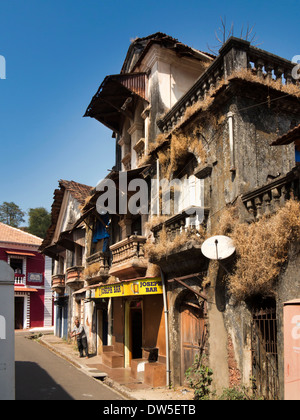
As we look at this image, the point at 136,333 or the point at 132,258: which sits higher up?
the point at 132,258

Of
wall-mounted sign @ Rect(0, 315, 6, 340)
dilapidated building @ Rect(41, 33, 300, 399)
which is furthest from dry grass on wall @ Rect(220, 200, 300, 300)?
wall-mounted sign @ Rect(0, 315, 6, 340)

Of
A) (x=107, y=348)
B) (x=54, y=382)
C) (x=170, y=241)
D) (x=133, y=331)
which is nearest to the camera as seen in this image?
(x=170, y=241)

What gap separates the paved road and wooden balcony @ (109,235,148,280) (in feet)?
12.1

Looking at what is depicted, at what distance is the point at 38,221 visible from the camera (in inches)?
2330

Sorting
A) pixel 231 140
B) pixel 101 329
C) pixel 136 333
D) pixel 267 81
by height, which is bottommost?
pixel 101 329

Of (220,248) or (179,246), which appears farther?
(179,246)

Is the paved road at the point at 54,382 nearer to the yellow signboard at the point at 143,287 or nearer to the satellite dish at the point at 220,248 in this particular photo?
the yellow signboard at the point at 143,287

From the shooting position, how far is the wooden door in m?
11.2

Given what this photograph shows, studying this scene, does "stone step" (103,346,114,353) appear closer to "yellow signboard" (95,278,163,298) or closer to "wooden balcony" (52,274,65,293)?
"yellow signboard" (95,278,163,298)

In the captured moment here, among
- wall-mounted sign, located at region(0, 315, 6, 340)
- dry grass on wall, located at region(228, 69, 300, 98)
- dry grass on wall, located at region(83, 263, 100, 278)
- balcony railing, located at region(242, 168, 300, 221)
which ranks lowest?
wall-mounted sign, located at region(0, 315, 6, 340)

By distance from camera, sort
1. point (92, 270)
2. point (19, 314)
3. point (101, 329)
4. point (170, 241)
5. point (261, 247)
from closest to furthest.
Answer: point (261, 247) → point (170, 241) → point (92, 270) → point (101, 329) → point (19, 314)

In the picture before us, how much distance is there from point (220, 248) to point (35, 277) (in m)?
32.8

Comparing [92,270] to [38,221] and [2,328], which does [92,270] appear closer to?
[2,328]

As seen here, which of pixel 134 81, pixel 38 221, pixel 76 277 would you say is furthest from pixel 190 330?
pixel 38 221
